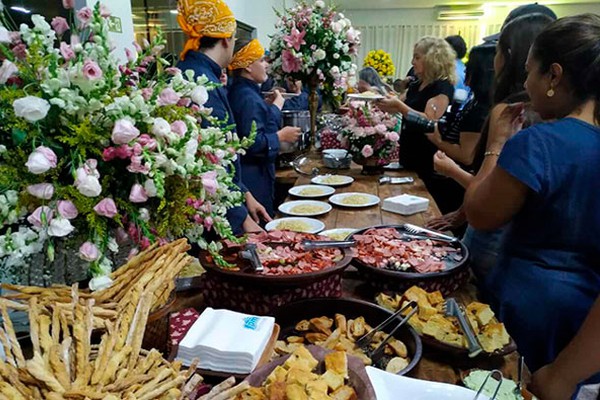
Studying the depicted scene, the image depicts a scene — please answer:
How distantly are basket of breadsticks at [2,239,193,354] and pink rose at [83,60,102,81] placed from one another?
0.30 m

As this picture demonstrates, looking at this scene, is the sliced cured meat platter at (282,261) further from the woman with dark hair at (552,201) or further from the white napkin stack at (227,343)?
the woman with dark hair at (552,201)

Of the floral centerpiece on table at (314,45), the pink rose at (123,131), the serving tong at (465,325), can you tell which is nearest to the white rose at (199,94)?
the pink rose at (123,131)

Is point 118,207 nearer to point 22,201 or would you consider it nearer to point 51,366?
point 22,201

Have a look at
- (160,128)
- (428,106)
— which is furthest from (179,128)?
(428,106)

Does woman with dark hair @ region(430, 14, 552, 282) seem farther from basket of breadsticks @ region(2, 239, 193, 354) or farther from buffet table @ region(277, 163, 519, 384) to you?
basket of breadsticks @ region(2, 239, 193, 354)

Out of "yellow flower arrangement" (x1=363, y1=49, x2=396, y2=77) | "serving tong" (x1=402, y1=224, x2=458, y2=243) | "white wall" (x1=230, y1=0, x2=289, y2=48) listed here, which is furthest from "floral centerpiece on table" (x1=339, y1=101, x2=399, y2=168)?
"yellow flower arrangement" (x1=363, y1=49, x2=396, y2=77)

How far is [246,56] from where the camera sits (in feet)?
7.60

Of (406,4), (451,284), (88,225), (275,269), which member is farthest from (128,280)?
(406,4)

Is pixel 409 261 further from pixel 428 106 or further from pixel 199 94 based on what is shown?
pixel 428 106

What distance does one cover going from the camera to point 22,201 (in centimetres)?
74

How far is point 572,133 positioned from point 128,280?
1.07 meters

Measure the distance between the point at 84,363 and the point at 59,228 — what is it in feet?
0.82

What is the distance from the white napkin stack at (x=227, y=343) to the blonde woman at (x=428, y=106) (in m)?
2.03

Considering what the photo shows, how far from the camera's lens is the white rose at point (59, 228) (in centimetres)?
70
